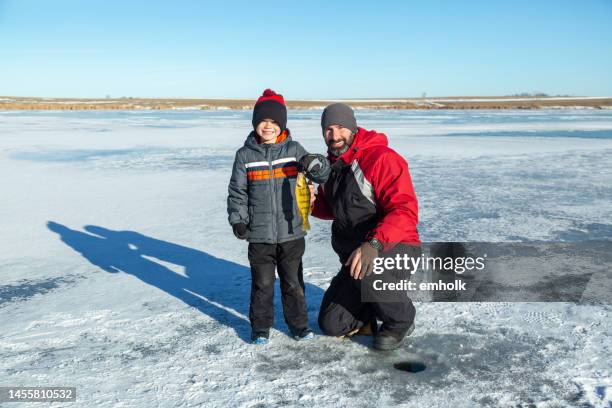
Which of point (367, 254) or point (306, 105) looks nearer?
point (367, 254)

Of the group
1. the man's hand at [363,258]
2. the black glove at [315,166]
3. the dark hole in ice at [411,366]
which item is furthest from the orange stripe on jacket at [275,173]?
the dark hole in ice at [411,366]

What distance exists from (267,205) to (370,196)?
21.9 inches

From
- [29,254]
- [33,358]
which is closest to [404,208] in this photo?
[33,358]

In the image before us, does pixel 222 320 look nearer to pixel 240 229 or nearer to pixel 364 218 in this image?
pixel 240 229

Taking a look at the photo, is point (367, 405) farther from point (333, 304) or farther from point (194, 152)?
point (194, 152)

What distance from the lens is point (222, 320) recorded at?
10.1ft

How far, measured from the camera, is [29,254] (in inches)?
169

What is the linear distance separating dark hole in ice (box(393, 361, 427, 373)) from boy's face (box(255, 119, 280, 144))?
134 centimetres

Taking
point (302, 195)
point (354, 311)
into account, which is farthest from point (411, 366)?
point (302, 195)

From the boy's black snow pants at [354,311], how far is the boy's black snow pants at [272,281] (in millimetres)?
146

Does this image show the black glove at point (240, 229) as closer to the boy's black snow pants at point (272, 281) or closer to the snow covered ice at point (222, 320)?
the boy's black snow pants at point (272, 281)

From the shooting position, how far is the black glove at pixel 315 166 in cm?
259

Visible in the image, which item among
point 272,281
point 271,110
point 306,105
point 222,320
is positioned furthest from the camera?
point 306,105

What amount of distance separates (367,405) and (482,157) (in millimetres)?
9112
